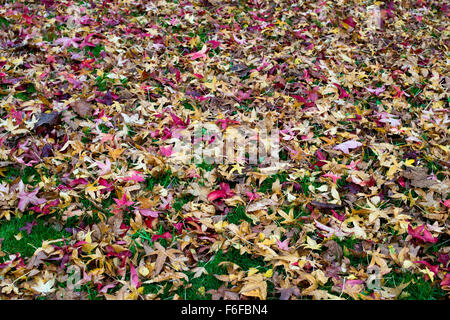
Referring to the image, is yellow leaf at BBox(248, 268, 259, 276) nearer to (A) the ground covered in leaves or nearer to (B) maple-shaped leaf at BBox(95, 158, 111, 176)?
(A) the ground covered in leaves

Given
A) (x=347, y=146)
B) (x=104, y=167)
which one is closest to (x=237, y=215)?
(x=104, y=167)

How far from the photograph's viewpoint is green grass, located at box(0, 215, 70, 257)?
2254 mm

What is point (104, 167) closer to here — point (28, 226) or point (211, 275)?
point (28, 226)

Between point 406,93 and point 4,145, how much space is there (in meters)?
3.64

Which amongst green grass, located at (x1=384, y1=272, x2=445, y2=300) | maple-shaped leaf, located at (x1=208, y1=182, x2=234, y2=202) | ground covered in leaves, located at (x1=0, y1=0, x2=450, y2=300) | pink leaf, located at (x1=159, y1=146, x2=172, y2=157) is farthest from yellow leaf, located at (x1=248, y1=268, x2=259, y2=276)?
pink leaf, located at (x1=159, y1=146, x2=172, y2=157)

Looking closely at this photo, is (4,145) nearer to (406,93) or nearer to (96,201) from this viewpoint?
(96,201)

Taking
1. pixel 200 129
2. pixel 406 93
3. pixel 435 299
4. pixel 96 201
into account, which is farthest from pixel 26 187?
pixel 406 93

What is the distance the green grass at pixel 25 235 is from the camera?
2.25 m

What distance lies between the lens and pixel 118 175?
267 centimetres

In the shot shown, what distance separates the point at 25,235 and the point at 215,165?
4.42 ft

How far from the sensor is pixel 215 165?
2.83 meters

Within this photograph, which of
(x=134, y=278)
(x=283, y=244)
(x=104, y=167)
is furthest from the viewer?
(x=104, y=167)

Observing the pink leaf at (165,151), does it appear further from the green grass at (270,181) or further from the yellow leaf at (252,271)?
the yellow leaf at (252,271)

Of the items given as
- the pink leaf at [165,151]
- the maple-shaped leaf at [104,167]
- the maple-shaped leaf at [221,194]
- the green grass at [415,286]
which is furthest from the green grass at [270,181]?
the maple-shaped leaf at [104,167]
